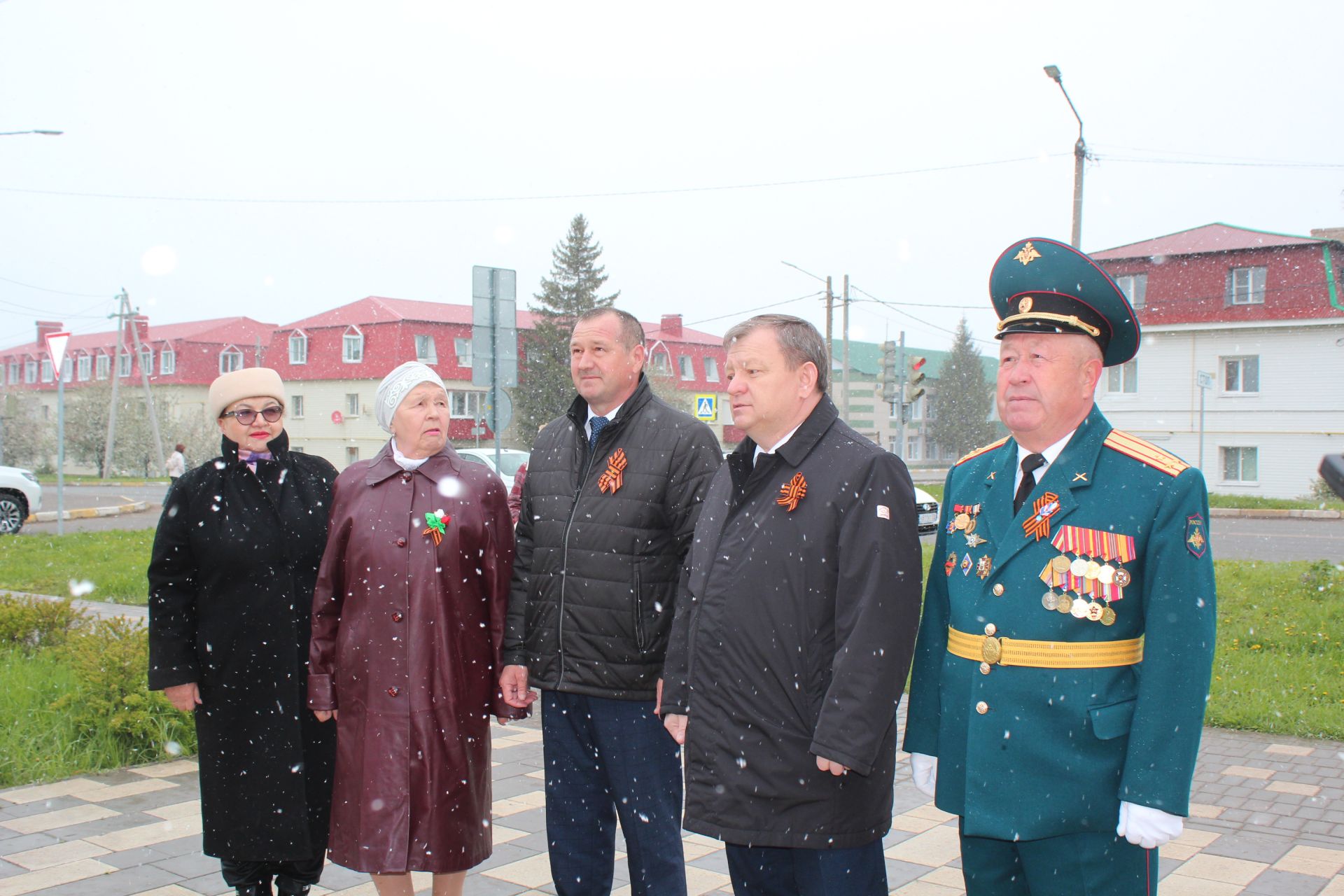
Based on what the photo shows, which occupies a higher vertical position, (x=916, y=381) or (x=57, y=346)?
Result: (x=57, y=346)

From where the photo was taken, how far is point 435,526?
383 cm

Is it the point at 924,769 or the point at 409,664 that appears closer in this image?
the point at 924,769

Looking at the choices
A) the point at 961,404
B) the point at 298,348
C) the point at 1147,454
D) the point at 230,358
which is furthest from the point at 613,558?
the point at 961,404

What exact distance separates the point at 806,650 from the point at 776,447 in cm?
61

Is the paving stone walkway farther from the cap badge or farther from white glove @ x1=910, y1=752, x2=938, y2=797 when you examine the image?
the cap badge

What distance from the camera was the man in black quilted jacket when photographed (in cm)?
370

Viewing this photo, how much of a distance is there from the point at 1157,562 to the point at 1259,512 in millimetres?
26292

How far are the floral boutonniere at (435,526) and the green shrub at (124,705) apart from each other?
10.1 feet

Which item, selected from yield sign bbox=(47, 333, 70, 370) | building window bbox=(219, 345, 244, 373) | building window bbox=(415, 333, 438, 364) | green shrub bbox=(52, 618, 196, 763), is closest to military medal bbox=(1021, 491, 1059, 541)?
green shrub bbox=(52, 618, 196, 763)

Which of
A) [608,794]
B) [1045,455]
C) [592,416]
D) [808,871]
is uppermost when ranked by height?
[592,416]

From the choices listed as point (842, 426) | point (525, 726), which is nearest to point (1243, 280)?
point (525, 726)

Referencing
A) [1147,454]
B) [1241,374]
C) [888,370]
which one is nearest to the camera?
[1147,454]

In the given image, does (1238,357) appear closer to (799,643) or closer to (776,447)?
(776,447)

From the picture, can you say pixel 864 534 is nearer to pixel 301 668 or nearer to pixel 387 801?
pixel 387 801
